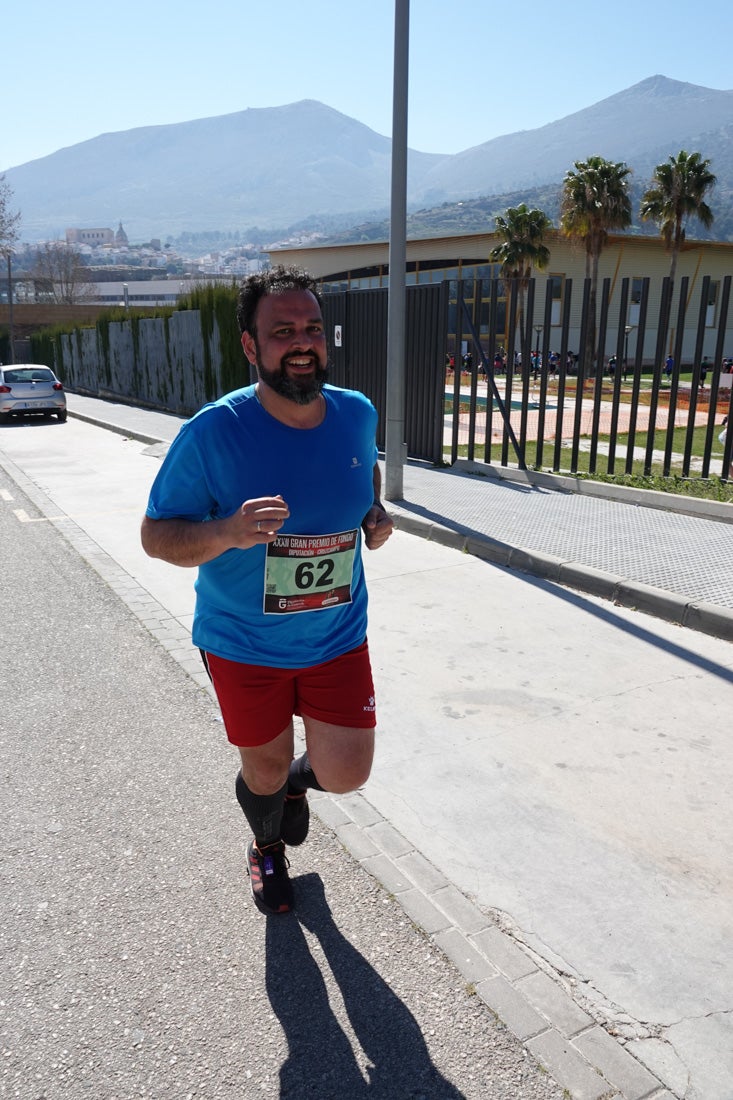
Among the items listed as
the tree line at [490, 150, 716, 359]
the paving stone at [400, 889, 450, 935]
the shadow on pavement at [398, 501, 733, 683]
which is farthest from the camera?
the tree line at [490, 150, 716, 359]

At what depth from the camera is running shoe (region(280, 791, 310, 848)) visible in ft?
9.82

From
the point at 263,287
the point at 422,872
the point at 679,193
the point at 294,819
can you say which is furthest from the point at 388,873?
the point at 679,193

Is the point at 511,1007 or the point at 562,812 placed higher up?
the point at 511,1007

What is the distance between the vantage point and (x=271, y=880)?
2861 mm

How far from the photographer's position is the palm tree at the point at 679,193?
127 feet

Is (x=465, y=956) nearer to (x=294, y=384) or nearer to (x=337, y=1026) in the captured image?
(x=337, y=1026)

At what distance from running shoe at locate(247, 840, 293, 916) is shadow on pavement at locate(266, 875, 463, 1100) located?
0.05 meters

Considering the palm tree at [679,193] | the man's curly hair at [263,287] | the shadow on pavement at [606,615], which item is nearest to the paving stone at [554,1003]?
the man's curly hair at [263,287]

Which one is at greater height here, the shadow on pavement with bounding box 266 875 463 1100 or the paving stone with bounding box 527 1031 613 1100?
the paving stone with bounding box 527 1031 613 1100

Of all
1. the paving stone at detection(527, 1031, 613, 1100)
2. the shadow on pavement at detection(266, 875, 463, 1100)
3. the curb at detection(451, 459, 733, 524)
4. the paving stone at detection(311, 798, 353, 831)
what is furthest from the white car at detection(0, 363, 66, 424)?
the paving stone at detection(527, 1031, 613, 1100)

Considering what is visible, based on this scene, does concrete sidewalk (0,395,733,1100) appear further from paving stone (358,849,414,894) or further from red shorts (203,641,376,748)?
red shorts (203,641,376,748)

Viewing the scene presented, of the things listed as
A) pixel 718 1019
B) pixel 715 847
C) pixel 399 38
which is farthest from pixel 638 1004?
pixel 399 38

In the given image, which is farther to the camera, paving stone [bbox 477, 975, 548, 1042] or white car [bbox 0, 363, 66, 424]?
white car [bbox 0, 363, 66, 424]

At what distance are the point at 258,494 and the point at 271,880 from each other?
1.32 meters
